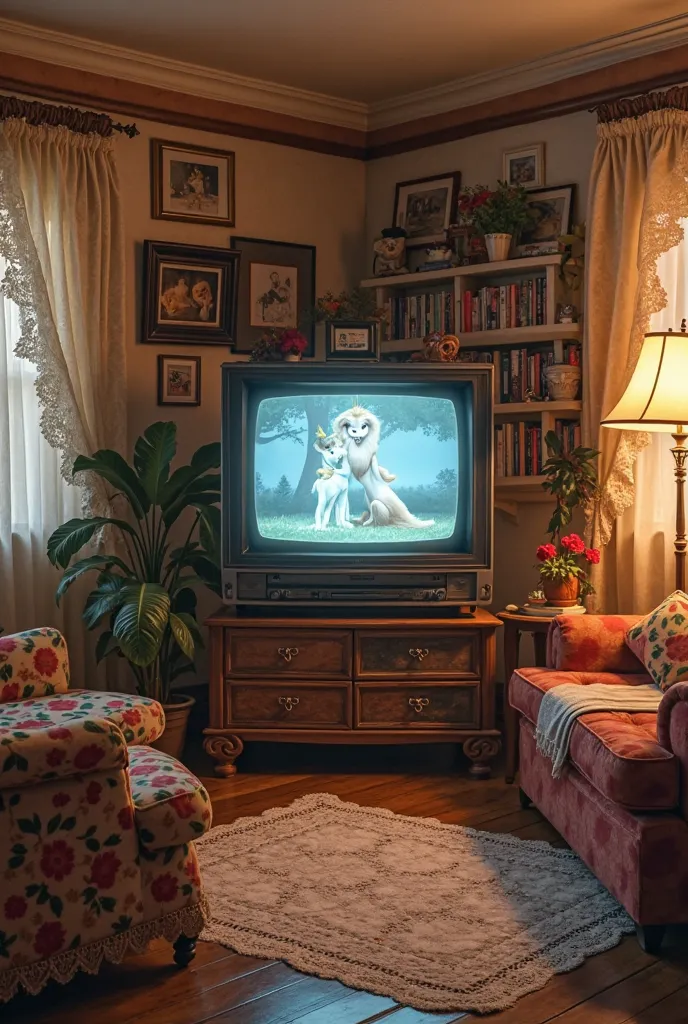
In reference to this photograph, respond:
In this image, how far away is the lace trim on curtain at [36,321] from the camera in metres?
4.20

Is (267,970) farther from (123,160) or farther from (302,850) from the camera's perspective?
(123,160)

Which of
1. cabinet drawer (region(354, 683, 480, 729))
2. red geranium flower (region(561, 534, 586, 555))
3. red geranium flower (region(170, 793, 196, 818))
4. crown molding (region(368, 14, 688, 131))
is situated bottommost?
cabinet drawer (region(354, 683, 480, 729))

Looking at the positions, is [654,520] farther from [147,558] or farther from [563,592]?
[147,558]

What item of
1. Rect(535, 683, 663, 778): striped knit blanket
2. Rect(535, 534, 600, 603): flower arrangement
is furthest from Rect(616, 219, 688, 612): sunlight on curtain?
Rect(535, 683, 663, 778): striped knit blanket

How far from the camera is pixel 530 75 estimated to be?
4.62m

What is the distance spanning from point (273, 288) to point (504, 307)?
106 centimetres

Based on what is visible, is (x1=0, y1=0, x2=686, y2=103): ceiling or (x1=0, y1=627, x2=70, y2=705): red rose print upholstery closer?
Result: (x1=0, y1=627, x2=70, y2=705): red rose print upholstery

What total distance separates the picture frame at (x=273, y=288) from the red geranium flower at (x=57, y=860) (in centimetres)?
297

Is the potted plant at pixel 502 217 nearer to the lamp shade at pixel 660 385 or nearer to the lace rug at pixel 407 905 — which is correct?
the lamp shade at pixel 660 385

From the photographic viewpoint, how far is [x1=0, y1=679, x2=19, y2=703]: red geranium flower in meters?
2.98

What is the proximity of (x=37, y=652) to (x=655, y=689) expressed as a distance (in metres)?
1.74

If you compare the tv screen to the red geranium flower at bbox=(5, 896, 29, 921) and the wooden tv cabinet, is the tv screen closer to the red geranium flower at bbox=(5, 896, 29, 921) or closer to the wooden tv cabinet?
the wooden tv cabinet

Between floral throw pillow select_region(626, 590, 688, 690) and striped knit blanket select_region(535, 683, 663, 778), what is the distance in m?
0.06

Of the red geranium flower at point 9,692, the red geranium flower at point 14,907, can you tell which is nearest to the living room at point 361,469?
the red geranium flower at point 9,692
